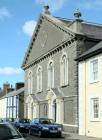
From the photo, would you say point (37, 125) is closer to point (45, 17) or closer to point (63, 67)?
point (63, 67)

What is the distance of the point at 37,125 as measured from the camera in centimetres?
3039

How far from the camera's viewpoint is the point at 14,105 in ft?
198

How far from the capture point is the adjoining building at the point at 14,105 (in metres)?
58.4

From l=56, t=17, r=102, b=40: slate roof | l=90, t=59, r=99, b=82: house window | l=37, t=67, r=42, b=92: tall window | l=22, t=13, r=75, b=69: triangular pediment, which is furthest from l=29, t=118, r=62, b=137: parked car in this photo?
l=37, t=67, r=42, b=92: tall window

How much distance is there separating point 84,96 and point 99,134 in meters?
4.37

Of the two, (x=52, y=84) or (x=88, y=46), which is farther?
(x=52, y=84)

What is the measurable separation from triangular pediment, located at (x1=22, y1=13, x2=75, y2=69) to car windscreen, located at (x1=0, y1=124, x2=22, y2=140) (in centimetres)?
2269

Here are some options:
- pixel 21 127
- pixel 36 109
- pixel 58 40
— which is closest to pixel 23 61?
pixel 36 109

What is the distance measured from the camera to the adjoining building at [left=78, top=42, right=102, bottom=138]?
93.0 feet

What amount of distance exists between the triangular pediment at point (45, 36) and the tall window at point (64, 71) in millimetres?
1924

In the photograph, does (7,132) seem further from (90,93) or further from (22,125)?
(22,125)

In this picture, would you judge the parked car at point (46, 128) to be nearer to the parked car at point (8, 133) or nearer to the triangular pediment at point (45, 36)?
the triangular pediment at point (45, 36)

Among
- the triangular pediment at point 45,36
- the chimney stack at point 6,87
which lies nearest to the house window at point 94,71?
the triangular pediment at point 45,36

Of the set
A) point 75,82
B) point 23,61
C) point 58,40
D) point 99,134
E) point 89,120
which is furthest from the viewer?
point 23,61
